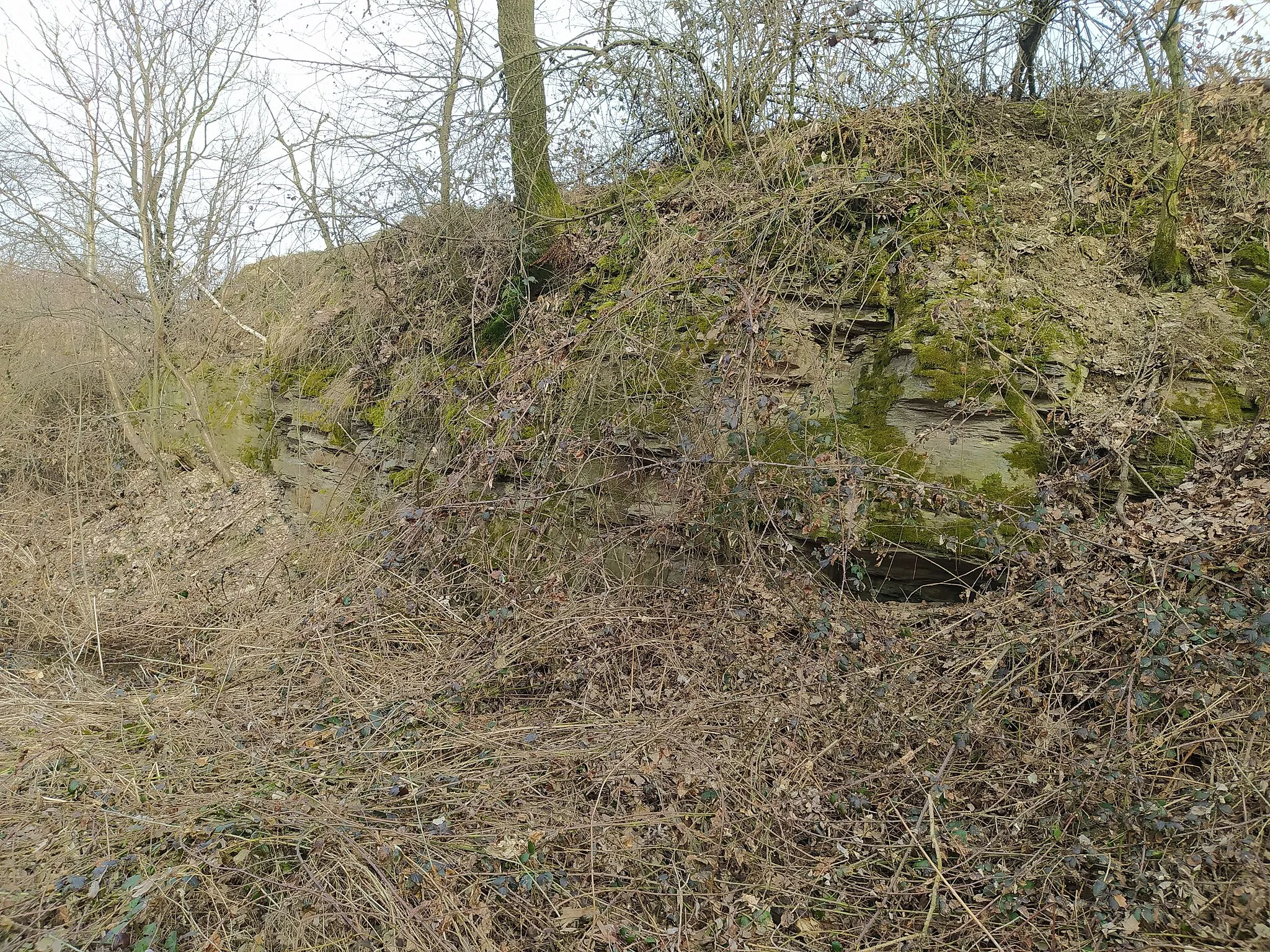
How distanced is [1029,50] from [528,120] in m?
4.05

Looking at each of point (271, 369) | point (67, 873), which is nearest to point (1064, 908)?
point (67, 873)

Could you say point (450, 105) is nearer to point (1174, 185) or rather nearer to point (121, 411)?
point (1174, 185)

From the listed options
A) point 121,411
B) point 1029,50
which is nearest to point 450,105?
point 1029,50

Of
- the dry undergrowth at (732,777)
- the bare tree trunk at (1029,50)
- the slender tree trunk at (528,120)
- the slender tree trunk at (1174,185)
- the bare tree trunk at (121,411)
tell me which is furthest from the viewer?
the bare tree trunk at (121,411)

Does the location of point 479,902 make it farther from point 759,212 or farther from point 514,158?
point 514,158

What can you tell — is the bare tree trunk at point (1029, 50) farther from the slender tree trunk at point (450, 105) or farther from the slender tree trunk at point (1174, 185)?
the slender tree trunk at point (450, 105)

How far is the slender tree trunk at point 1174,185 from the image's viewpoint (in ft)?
16.8

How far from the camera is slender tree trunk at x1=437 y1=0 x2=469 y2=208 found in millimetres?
6520

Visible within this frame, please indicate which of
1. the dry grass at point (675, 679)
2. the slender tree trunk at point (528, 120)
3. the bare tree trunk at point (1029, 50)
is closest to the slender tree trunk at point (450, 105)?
the slender tree trunk at point (528, 120)

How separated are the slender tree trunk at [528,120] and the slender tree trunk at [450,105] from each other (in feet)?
0.44

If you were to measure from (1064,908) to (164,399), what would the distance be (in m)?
11.6

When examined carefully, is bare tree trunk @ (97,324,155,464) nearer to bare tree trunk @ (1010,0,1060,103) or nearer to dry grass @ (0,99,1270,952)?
dry grass @ (0,99,1270,952)

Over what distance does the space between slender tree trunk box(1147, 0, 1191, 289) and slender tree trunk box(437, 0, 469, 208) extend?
4514 millimetres

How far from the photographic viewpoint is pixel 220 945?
3.26 m
